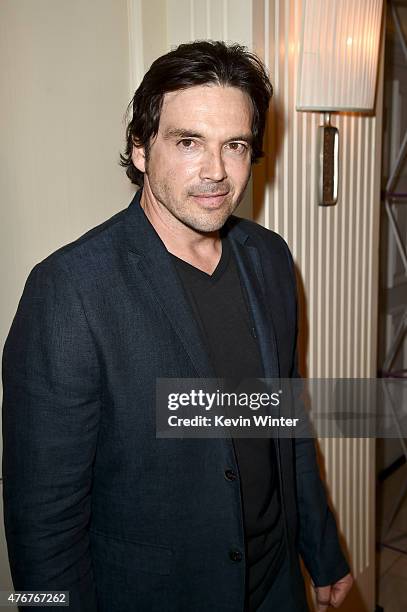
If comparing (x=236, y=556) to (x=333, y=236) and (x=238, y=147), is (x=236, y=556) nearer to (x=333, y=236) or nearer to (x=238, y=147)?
(x=238, y=147)

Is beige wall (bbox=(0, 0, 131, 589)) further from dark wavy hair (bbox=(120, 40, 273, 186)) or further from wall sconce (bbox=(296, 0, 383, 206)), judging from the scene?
wall sconce (bbox=(296, 0, 383, 206))

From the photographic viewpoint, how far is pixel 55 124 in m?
1.42

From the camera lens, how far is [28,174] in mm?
1376

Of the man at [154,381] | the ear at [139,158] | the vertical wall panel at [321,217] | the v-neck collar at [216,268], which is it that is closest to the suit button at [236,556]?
the man at [154,381]

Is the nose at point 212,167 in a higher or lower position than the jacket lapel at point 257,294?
higher

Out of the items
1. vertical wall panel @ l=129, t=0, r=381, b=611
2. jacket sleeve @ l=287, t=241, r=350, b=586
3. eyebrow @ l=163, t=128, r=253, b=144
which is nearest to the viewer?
eyebrow @ l=163, t=128, r=253, b=144

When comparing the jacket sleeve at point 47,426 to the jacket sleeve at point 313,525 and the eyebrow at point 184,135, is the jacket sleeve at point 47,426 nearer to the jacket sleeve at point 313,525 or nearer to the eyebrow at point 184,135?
the eyebrow at point 184,135

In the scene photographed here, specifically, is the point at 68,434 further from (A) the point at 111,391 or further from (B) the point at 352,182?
(B) the point at 352,182

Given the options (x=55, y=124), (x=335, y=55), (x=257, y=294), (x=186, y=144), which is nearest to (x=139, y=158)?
(x=186, y=144)

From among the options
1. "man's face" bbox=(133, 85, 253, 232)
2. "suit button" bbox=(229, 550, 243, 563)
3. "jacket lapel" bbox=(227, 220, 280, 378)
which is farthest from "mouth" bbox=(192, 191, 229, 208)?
"suit button" bbox=(229, 550, 243, 563)

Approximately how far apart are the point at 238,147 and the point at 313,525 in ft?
2.93

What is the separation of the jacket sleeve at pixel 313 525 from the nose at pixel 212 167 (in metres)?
0.43

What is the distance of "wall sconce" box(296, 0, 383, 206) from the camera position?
1729 mm

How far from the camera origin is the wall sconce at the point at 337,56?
1.73 meters
